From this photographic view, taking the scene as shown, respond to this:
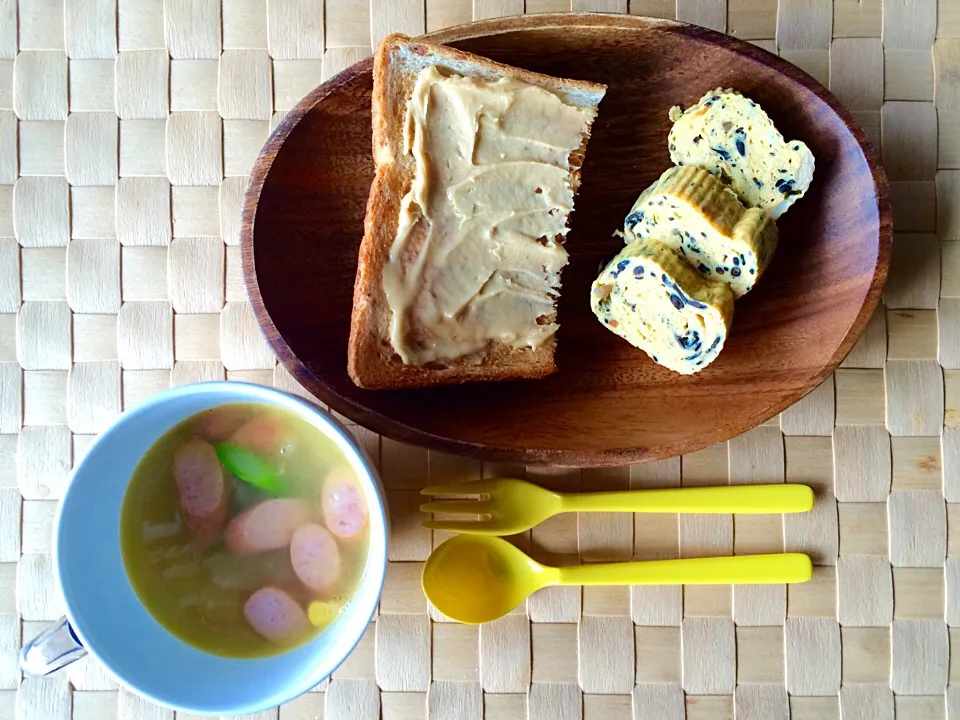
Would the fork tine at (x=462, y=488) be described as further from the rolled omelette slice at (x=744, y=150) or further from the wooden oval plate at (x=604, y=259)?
the rolled omelette slice at (x=744, y=150)

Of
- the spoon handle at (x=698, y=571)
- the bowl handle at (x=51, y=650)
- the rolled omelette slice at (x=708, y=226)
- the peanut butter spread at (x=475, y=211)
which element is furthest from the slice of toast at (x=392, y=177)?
the bowl handle at (x=51, y=650)

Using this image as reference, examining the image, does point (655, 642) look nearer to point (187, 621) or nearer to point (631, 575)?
point (631, 575)

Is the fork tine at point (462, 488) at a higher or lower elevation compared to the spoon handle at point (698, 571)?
higher

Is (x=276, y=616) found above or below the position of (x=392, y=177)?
below

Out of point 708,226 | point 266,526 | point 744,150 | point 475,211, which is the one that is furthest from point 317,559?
point 744,150

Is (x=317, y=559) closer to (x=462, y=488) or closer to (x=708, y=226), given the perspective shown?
(x=462, y=488)

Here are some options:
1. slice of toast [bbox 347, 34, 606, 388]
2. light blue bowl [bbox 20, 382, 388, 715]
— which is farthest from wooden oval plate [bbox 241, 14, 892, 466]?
light blue bowl [bbox 20, 382, 388, 715]

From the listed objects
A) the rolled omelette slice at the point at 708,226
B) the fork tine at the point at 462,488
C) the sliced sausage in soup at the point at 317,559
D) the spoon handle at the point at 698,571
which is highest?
the rolled omelette slice at the point at 708,226
